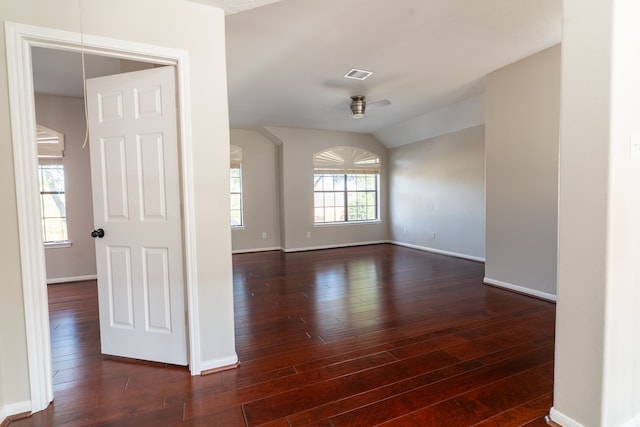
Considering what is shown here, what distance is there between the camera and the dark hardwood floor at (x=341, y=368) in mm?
1678

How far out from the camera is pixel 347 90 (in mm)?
4250

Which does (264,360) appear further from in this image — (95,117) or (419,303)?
(95,117)

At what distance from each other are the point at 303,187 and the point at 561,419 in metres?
5.55

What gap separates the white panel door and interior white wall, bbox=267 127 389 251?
4170 millimetres

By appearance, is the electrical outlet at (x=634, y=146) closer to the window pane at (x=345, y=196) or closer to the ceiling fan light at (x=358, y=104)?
the ceiling fan light at (x=358, y=104)

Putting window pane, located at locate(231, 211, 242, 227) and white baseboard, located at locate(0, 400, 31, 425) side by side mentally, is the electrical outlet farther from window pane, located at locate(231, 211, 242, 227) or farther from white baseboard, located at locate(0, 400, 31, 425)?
window pane, located at locate(231, 211, 242, 227)

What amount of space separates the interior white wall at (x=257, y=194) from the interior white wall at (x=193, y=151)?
4320 millimetres

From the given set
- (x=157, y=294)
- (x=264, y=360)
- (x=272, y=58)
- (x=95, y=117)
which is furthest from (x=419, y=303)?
(x=95, y=117)

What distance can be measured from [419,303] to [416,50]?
2698 millimetres

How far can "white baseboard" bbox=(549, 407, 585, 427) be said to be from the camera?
1.52 m

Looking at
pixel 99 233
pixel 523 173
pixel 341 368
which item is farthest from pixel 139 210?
pixel 523 173

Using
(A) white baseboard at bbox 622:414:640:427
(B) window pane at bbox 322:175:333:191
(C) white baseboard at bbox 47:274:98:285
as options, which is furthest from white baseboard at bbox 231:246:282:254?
(A) white baseboard at bbox 622:414:640:427

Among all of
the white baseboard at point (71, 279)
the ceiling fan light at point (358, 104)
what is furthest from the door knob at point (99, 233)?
the ceiling fan light at point (358, 104)

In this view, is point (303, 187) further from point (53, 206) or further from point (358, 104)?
point (53, 206)
